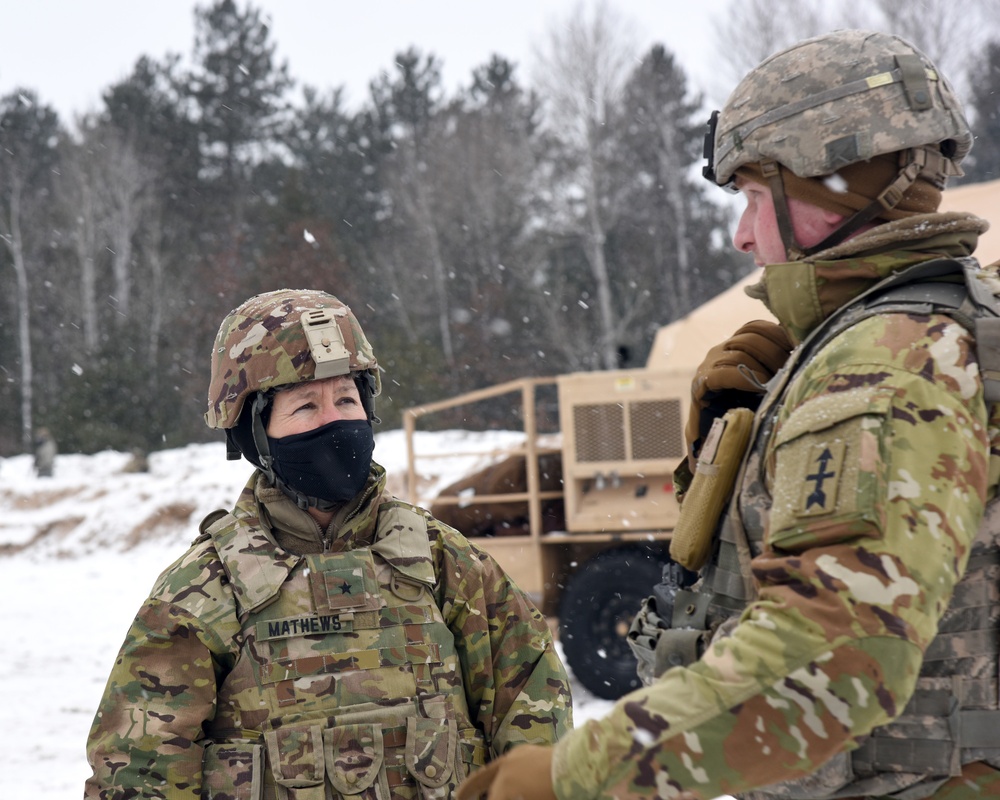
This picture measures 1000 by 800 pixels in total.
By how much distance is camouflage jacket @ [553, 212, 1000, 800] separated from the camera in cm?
125

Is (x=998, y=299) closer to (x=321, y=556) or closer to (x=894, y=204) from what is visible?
A: (x=894, y=204)

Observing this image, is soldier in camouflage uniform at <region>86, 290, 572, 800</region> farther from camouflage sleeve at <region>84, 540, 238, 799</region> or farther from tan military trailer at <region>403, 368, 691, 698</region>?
tan military trailer at <region>403, 368, 691, 698</region>

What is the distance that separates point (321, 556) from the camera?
2.25 meters

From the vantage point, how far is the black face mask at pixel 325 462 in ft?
7.54

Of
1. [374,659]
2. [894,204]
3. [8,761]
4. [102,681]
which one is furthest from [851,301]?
[102,681]

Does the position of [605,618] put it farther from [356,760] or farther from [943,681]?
[943,681]

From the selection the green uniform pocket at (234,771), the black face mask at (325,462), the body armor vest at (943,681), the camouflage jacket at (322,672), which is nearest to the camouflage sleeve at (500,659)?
the camouflage jacket at (322,672)

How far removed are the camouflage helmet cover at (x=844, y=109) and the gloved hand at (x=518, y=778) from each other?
0.94m

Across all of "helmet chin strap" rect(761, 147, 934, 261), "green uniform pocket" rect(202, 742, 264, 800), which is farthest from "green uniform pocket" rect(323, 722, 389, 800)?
"helmet chin strap" rect(761, 147, 934, 261)

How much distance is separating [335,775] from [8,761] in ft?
13.8

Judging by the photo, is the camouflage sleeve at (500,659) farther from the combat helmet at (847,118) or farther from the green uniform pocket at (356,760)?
the combat helmet at (847,118)

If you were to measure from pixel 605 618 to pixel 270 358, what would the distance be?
15.5ft

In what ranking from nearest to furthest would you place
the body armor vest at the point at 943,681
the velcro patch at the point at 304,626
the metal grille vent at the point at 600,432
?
the body armor vest at the point at 943,681 < the velcro patch at the point at 304,626 < the metal grille vent at the point at 600,432

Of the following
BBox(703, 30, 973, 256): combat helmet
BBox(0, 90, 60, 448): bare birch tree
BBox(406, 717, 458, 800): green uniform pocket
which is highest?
BBox(0, 90, 60, 448): bare birch tree
